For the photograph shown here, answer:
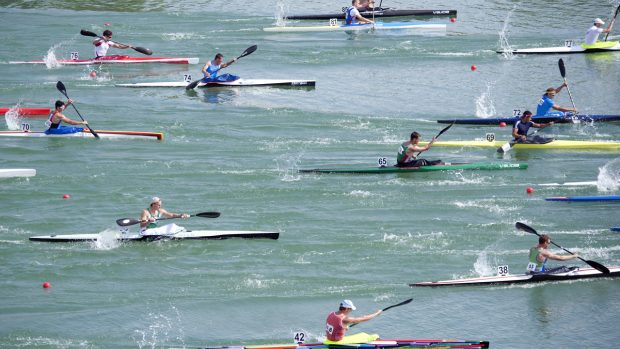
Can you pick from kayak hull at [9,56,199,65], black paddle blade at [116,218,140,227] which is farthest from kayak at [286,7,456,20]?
black paddle blade at [116,218,140,227]

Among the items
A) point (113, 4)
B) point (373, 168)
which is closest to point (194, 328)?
point (373, 168)

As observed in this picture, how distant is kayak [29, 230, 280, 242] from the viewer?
22188mm

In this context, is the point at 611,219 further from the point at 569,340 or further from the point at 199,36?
the point at 199,36

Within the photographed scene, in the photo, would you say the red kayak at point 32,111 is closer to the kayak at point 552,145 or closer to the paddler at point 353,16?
the kayak at point 552,145

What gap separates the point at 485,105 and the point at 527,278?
1352cm

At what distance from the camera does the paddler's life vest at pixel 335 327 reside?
17344 millimetres

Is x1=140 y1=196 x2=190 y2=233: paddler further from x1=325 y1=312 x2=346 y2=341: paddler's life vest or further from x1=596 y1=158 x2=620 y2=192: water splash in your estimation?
x1=596 y1=158 x2=620 y2=192: water splash

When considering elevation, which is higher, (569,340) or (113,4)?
(113,4)


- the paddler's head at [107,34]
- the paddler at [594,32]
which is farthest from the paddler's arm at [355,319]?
the paddler at [594,32]

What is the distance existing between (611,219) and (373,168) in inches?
239

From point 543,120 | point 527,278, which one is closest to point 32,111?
point 543,120

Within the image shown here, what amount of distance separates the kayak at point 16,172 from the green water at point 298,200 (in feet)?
0.61

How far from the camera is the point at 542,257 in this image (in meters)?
20.4

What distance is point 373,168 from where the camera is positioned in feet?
88.0
